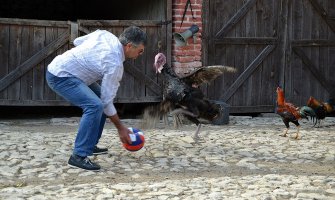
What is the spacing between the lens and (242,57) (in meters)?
10.6

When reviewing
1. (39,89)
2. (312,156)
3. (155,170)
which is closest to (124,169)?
(155,170)

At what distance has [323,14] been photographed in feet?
36.1

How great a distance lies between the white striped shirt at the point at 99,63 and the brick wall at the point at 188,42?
3.97 m

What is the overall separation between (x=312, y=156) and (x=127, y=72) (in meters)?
3.90

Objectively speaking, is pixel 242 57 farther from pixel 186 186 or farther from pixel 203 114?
pixel 186 186

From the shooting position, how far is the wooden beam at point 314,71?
10910 millimetres

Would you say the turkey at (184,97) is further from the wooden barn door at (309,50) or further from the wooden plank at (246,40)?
the wooden barn door at (309,50)

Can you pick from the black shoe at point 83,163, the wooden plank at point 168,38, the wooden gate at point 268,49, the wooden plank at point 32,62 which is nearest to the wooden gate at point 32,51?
the wooden plank at point 32,62

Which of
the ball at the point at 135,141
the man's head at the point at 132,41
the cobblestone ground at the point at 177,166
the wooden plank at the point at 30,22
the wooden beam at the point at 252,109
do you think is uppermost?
the wooden plank at the point at 30,22

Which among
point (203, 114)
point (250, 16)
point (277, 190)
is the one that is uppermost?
point (250, 16)

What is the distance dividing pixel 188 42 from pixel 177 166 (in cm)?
393

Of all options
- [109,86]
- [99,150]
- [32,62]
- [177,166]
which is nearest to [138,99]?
[32,62]

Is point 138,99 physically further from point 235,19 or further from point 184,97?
point 184,97

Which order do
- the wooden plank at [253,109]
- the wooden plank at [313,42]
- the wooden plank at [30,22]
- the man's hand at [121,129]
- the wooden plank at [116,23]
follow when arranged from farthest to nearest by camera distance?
1. the wooden plank at [313,42]
2. the wooden plank at [253,109]
3. the wooden plank at [116,23]
4. the wooden plank at [30,22]
5. the man's hand at [121,129]
